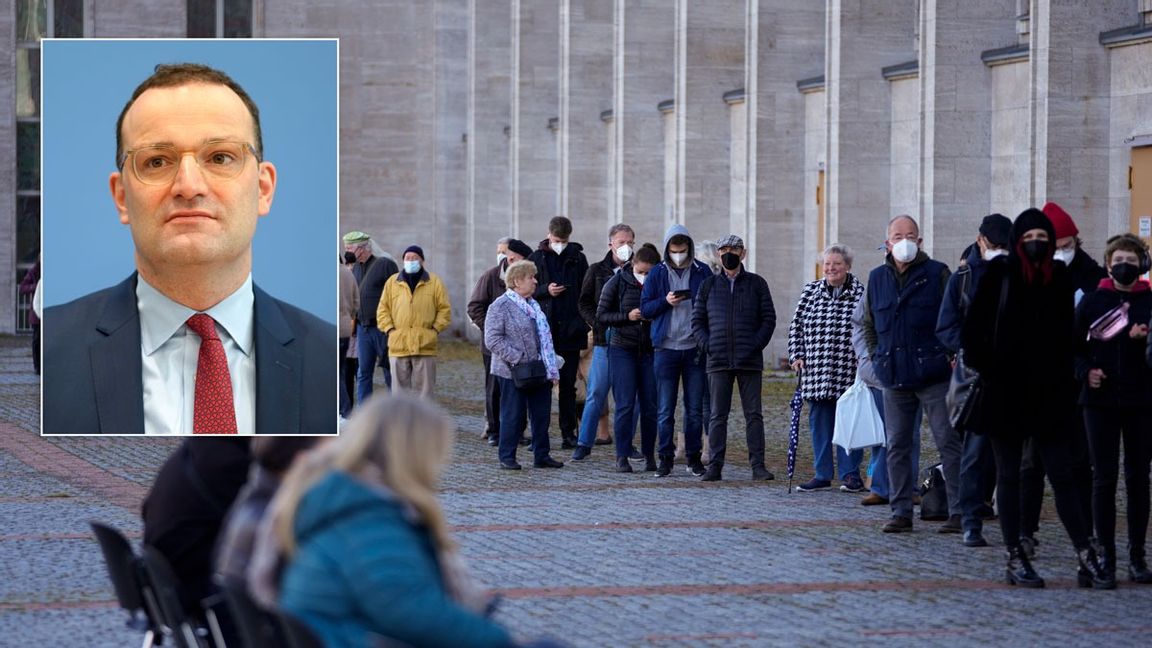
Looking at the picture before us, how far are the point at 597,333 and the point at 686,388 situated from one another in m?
1.62

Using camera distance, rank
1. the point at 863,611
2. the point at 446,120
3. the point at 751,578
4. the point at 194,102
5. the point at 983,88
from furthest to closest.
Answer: the point at 446,120
the point at 983,88
the point at 751,578
the point at 863,611
the point at 194,102

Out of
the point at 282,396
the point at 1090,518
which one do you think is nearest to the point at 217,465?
the point at 282,396

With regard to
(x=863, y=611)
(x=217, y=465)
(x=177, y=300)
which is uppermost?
(x=177, y=300)

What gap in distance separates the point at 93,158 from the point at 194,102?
0.51 m

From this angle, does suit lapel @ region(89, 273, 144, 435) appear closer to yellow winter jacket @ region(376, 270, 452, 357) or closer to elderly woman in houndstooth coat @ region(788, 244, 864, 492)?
elderly woman in houndstooth coat @ region(788, 244, 864, 492)

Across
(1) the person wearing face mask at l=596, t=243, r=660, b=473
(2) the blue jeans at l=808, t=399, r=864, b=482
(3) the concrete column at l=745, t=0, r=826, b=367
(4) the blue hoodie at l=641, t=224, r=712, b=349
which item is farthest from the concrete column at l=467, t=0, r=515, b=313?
(2) the blue jeans at l=808, t=399, r=864, b=482

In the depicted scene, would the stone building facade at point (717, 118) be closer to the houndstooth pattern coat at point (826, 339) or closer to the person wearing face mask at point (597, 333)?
the person wearing face mask at point (597, 333)

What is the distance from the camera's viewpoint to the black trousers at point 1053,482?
10.7 meters

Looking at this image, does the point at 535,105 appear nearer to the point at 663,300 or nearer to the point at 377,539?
the point at 663,300

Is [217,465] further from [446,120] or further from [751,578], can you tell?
[446,120]

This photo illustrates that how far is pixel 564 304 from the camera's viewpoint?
19.1 meters

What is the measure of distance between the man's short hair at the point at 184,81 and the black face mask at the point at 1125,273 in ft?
16.4

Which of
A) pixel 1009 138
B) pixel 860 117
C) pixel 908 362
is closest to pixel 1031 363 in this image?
pixel 908 362

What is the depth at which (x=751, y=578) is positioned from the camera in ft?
35.4
